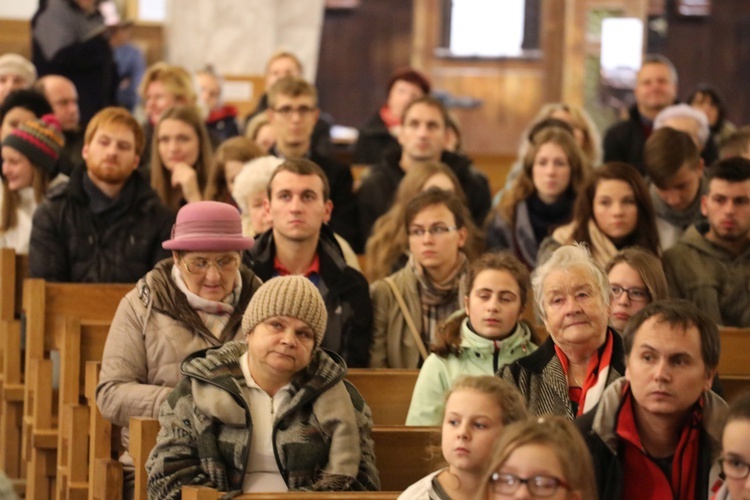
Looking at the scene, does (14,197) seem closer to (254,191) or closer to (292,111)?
(254,191)

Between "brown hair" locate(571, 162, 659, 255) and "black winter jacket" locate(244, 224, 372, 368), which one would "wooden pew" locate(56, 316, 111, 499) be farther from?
"brown hair" locate(571, 162, 659, 255)

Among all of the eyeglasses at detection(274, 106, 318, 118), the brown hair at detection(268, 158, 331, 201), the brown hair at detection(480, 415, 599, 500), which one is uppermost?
the eyeglasses at detection(274, 106, 318, 118)

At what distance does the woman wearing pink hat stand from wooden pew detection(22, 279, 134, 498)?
751 millimetres

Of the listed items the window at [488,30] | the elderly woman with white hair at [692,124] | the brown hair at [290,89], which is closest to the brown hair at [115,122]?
the brown hair at [290,89]

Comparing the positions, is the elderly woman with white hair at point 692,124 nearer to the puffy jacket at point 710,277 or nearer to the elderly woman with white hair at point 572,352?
the puffy jacket at point 710,277

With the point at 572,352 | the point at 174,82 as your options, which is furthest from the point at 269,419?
the point at 174,82

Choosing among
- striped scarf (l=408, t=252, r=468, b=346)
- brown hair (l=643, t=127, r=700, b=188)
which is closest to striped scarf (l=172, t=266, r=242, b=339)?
striped scarf (l=408, t=252, r=468, b=346)

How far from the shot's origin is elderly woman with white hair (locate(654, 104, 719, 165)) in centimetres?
768

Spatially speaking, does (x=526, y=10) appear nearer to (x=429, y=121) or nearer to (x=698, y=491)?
(x=429, y=121)

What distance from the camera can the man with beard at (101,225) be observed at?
558cm

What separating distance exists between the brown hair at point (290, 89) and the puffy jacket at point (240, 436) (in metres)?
3.19

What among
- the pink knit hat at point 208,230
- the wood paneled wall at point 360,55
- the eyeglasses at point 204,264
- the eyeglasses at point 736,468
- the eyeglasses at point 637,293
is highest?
the wood paneled wall at point 360,55

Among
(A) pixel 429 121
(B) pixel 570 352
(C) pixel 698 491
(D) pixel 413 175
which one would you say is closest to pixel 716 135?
(A) pixel 429 121

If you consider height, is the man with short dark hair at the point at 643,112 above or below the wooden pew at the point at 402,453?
above
